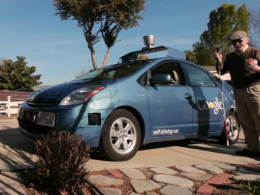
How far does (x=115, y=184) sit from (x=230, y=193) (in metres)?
1.12

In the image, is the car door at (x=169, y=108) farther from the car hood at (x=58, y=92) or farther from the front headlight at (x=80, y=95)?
the front headlight at (x=80, y=95)

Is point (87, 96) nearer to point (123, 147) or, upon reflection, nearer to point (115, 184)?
point (123, 147)

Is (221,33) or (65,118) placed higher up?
(221,33)

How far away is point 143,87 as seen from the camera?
13.6ft

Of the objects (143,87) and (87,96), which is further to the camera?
(143,87)

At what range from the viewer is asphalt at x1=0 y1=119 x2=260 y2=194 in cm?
348

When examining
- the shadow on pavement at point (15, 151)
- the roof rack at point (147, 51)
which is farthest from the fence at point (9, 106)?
the roof rack at point (147, 51)

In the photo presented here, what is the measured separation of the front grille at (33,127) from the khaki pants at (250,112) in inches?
111

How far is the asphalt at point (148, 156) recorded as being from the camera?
11.4ft

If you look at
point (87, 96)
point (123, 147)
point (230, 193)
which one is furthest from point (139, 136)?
point (230, 193)

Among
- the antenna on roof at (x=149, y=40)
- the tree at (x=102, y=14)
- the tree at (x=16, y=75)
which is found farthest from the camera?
the tree at (x=16, y=75)

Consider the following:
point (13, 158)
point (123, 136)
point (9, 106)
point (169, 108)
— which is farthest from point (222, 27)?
point (13, 158)

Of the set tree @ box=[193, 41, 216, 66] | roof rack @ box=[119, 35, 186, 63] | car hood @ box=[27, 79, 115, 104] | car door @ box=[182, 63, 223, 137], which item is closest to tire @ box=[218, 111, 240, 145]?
car door @ box=[182, 63, 223, 137]

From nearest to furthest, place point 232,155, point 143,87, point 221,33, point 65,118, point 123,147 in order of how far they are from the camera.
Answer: point 65,118
point 123,147
point 143,87
point 232,155
point 221,33
